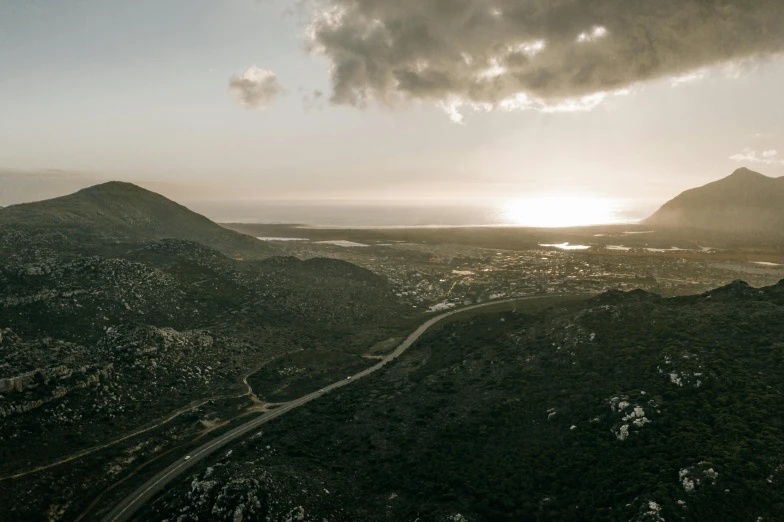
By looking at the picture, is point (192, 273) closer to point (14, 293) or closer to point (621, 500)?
point (14, 293)

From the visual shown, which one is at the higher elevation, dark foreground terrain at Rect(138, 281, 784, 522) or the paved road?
dark foreground terrain at Rect(138, 281, 784, 522)

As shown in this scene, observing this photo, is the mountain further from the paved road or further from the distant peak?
the paved road

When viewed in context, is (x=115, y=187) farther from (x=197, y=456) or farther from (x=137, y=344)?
(x=197, y=456)

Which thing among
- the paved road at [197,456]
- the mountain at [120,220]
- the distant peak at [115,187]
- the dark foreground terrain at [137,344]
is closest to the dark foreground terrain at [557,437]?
the paved road at [197,456]

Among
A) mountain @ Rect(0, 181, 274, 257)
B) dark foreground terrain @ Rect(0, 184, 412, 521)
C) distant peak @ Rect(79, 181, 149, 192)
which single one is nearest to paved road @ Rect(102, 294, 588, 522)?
dark foreground terrain @ Rect(0, 184, 412, 521)

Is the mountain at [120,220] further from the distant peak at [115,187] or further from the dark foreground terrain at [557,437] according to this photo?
the dark foreground terrain at [557,437]
